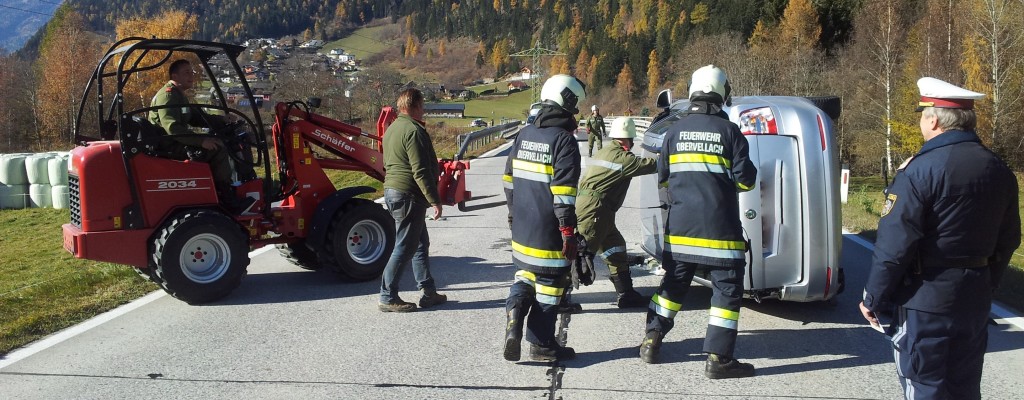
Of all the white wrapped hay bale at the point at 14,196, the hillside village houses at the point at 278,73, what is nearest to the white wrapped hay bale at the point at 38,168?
the white wrapped hay bale at the point at 14,196

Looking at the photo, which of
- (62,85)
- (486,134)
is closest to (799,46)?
(486,134)

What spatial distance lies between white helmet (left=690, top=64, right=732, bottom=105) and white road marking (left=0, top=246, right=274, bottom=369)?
4.92 meters

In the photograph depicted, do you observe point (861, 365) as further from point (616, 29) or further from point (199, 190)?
point (616, 29)

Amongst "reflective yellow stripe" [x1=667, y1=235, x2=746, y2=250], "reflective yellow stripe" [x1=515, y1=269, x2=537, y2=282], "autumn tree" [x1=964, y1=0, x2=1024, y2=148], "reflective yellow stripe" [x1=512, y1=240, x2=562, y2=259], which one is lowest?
"reflective yellow stripe" [x1=515, y1=269, x2=537, y2=282]

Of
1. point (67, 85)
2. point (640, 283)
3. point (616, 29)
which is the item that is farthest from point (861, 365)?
point (616, 29)

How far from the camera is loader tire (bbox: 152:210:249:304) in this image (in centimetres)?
670

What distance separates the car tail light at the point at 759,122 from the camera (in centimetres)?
586

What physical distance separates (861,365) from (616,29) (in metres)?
129

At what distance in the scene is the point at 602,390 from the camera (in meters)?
4.91

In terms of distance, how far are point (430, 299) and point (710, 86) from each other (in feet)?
10.1

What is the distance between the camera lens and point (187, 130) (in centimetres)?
697

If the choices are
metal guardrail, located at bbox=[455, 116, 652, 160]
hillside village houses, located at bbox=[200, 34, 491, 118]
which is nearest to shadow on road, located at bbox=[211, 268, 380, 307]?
hillside village houses, located at bbox=[200, 34, 491, 118]

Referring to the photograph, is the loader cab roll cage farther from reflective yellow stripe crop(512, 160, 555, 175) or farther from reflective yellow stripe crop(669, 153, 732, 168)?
reflective yellow stripe crop(669, 153, 732, 168)

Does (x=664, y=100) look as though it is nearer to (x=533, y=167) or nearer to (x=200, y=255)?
(x=533, y=167)
